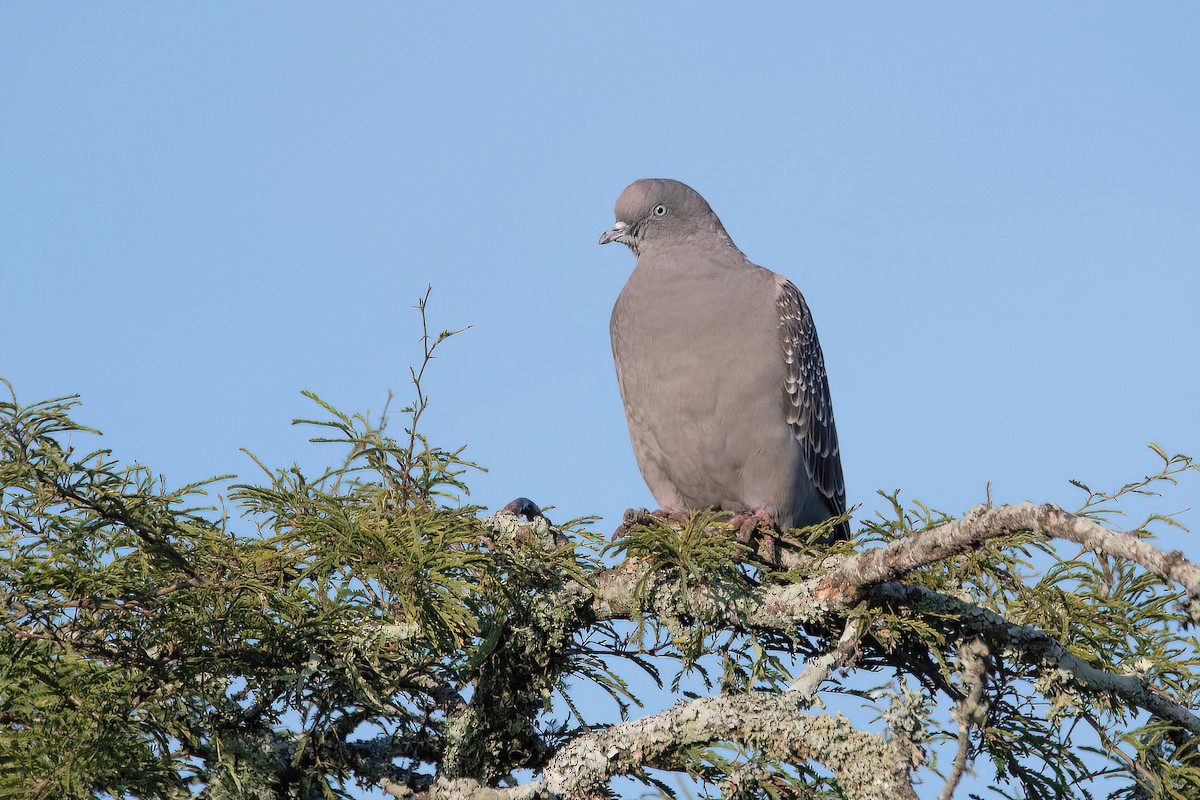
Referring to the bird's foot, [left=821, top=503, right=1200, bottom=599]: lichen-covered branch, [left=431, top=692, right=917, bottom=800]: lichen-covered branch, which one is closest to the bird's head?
the bird's foot

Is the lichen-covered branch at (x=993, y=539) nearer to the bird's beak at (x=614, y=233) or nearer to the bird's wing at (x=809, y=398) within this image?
the bird's wing at (x=809, y=398)

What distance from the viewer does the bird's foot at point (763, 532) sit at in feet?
15.1

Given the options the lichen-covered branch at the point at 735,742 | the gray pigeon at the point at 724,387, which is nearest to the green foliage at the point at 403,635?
the lichen-covered branch at the point at 735,742

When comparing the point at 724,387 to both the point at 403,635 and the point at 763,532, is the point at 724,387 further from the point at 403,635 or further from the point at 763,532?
the point at 403,635

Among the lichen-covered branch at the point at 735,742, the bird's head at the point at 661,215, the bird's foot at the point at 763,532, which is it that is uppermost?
the bird's head at the point at 661,215

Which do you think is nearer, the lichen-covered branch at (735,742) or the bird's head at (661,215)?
the lichen-covered branch at (735,742)

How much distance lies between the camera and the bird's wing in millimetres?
6320

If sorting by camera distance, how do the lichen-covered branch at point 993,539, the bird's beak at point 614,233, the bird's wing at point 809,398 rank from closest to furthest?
1. the lichen-covered branch at point 993,539
2. the bird's wing at point 809,398
3. the bird's beak at point 614,233

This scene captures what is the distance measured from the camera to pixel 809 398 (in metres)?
6.44

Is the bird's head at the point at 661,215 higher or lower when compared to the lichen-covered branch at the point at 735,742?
higher

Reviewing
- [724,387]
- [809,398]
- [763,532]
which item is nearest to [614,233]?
[724,387]

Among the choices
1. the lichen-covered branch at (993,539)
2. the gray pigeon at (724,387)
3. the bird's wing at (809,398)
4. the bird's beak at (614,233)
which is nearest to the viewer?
the lichen-covered branch at (993,539)

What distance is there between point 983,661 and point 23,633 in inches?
121

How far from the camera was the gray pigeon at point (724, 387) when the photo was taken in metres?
6.09
